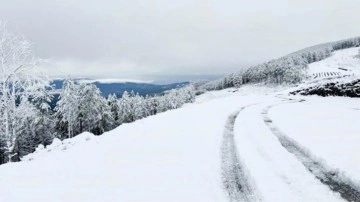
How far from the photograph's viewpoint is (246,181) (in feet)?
23.1

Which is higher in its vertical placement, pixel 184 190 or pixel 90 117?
pixel 184 190

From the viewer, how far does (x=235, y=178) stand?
725 centimetres

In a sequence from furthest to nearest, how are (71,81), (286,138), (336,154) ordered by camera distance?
(71,81) < (286,138) < (336,154)

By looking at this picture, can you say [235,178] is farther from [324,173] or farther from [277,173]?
[324,173]

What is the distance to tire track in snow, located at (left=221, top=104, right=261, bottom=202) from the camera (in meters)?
6.09

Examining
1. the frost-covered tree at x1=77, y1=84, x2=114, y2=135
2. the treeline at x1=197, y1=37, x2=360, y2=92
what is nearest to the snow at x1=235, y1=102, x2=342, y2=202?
the frost-covered tree at x1=77, y1=84, x2=114, y2=135

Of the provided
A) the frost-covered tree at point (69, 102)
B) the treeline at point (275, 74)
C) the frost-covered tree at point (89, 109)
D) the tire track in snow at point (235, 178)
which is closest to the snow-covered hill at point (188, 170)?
the tire track in snow at point (235, 178)

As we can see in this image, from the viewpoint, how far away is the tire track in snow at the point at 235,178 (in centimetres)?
609

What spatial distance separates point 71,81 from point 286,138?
160 feet

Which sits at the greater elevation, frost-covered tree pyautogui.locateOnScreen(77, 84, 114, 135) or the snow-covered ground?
the snow-covered ground

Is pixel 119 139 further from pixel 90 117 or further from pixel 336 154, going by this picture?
pixel 90 117

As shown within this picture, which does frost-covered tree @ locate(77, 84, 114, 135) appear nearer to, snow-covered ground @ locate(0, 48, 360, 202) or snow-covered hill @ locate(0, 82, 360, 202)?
snow-covered ground @ locate(0, 48, 360, 202)

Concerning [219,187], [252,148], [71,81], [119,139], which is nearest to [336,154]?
[252,148]

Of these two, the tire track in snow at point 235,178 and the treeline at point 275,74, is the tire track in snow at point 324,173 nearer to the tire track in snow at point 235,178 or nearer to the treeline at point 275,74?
the tire track in snow at point 235,178
